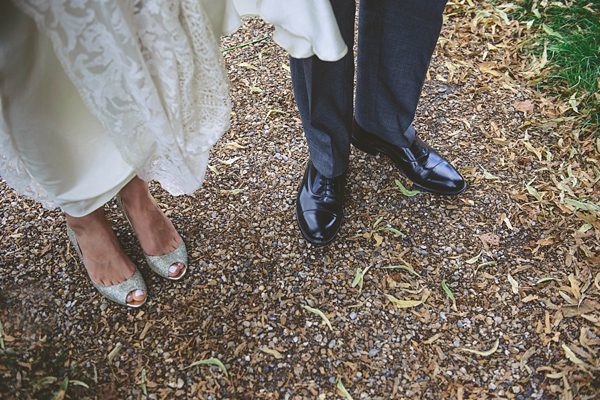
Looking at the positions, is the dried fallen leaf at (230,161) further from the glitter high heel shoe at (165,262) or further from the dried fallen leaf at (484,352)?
the dried fallen leaf at (484,352)

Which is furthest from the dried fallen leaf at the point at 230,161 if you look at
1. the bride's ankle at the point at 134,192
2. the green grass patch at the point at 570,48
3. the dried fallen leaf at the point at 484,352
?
the green grass patch at the point at 570,48

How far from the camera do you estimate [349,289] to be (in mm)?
1797

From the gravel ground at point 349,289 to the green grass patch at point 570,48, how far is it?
0.24 m

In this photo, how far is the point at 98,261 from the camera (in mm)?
1711

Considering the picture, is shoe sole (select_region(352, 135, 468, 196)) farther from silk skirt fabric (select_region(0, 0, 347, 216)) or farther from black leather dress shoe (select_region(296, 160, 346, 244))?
silk skirt fabric (select_region(0, 0, 347, 216))

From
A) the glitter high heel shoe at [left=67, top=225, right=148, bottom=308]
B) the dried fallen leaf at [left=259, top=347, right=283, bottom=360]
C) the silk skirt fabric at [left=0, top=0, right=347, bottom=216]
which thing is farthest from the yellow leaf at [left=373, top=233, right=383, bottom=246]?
the glitter high heel shoe at [left=67, top=225, right=148, bottom=308]

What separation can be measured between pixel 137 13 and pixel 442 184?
1.49 meters

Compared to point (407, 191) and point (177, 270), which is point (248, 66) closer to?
point (407, 191)

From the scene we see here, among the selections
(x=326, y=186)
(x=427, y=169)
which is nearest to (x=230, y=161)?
(x=326, y=186)

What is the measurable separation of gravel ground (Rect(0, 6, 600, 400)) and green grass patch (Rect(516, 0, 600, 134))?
237 mm

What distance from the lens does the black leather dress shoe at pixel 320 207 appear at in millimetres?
1894

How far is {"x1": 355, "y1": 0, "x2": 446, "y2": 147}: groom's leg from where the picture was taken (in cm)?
156

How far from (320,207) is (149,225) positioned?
0.72 metres
